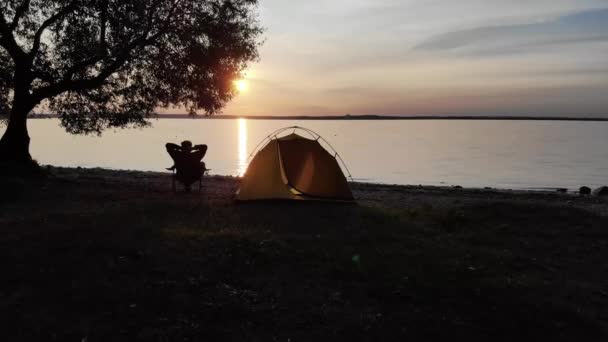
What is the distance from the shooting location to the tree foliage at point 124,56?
17.4 metres

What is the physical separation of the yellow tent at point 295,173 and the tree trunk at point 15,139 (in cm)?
909

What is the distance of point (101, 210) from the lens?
1323 cm

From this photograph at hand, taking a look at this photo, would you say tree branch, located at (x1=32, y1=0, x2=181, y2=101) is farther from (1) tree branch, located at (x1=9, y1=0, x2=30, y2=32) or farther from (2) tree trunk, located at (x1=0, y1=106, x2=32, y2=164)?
(1) tree branch, located at (x1=9, y1=0, x2=30, y2=32)

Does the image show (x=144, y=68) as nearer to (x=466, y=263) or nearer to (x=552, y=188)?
(x=466, y=263)

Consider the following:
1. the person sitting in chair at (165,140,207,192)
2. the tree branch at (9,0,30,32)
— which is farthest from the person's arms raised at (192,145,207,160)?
the tree branch at (9,0,30,32)

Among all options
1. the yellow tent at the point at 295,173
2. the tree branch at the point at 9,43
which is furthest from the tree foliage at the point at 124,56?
the yellow tent at the point at 295,173

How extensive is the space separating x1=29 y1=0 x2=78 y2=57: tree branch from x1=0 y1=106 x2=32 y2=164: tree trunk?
7.35 ft

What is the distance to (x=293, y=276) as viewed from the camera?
8.26 m

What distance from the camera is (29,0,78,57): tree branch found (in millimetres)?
17328

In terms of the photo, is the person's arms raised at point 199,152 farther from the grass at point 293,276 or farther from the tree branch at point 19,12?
the tree branch at point 19,12

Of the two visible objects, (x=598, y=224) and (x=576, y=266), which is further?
(x=598, y=224)

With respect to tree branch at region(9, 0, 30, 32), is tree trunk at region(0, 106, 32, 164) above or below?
below

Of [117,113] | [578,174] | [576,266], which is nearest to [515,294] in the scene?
[576,266]

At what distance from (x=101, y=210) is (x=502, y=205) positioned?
11.5 meters
